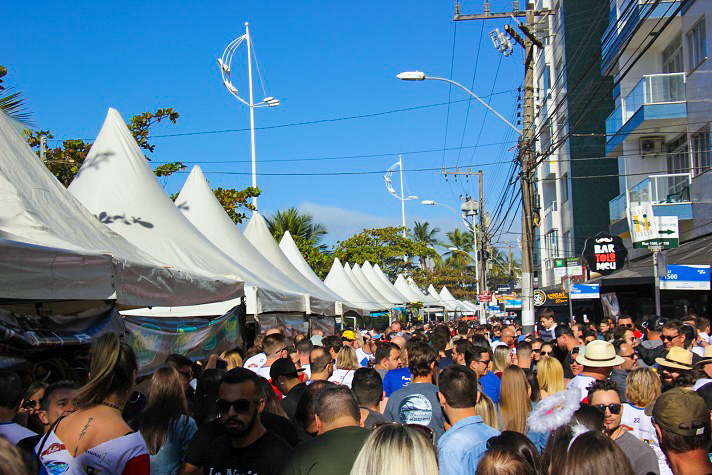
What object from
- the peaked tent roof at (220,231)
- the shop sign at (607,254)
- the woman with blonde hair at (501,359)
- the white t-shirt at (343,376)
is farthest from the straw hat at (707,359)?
the shop sign at (607,254)

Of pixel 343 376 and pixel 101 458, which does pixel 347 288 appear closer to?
pixel 343 376

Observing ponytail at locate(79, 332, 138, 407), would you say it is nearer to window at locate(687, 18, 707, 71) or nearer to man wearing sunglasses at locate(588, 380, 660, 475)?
man wearing sunglasses at locate(588, 380, 660, 475)

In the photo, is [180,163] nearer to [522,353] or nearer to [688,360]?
[522,353]

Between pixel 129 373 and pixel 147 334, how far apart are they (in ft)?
14.5

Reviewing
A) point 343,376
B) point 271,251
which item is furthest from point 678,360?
point 271,251

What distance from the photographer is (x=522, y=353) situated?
29.4ft

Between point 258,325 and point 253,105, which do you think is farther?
point 253,105

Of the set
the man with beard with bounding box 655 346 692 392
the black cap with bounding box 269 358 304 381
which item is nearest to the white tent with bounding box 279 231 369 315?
the black cap with bounding box 269 358 304 381

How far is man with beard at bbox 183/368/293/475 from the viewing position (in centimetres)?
407

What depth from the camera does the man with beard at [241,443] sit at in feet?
13.4

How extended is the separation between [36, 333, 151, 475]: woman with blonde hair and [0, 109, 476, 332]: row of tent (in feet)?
5.45

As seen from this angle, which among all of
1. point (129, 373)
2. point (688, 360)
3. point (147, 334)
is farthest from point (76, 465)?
point (688, 360)

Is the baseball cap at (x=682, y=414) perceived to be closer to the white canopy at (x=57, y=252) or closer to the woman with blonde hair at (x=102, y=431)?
the woman with blonde hair at (x=102, y=431)

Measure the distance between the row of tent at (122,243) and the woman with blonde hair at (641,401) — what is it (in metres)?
4.49
